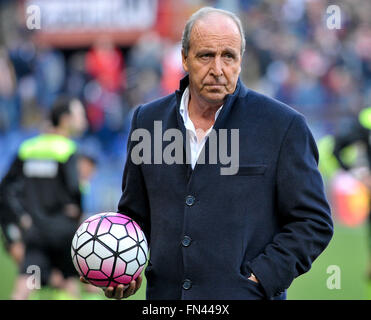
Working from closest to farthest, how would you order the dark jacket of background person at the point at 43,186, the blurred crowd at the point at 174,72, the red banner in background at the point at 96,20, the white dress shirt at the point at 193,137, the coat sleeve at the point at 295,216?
the coat sleeve at the point at 295,216
the white dress shirt at the point at 193,137
the dark jacket of background person at the point at 43,186
the blurred crowd at the point at 174,72
the red banner in background at the point at 96,20

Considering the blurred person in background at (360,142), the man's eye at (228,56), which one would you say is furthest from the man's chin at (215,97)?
the blurred person in background at (360,142)

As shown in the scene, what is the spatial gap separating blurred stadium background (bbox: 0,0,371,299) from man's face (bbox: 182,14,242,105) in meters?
9.83

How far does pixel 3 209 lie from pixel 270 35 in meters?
10.1

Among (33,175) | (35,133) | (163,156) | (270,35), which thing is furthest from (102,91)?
(163,156)

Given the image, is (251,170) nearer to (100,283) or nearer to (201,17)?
(201,17)

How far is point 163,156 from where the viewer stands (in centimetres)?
399

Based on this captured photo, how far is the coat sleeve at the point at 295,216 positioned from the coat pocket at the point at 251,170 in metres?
0.07

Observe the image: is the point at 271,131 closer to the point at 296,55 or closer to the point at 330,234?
the point at 330,234

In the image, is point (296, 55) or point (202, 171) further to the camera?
point (296, 55)

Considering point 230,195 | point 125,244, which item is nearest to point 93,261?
point 125,244

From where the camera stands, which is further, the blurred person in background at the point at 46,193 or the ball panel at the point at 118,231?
the blurred person in background at the point at 46,193

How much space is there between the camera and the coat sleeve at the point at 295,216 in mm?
3721

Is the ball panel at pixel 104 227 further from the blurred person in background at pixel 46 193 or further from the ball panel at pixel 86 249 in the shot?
the blurred person in background at pixel 46 193

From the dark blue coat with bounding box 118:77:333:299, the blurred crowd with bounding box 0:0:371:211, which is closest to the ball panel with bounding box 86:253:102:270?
the dark blue coat with bounding box 118:77:333:299
